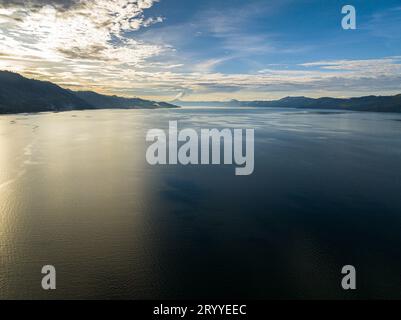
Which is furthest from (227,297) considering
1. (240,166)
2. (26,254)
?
(240,166)

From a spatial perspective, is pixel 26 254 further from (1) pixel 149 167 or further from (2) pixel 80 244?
(1) pixel 149 167

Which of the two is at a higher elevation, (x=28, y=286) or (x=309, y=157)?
(x=309, y=157)

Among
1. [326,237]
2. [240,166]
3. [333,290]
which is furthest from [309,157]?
[333,290]
